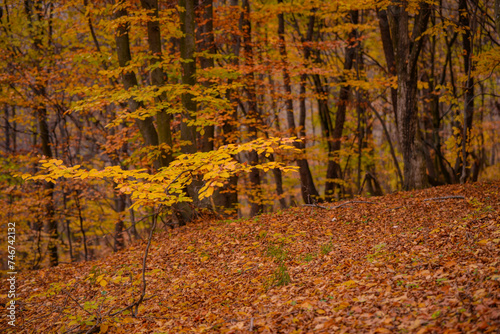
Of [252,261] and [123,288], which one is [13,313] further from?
[252,261]

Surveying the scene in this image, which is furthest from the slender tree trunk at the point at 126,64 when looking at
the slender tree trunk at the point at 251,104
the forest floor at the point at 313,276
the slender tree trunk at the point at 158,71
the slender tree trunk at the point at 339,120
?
the slender tree trunk at the point at 339,120

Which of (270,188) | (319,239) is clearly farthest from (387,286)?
(270,188)

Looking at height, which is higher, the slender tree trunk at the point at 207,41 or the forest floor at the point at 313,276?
the slender tree trunk at the point at 207,41

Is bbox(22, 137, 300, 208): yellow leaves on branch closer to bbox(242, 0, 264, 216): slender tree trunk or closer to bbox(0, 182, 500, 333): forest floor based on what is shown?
bbox(0, 182, 500, 333): forest floor

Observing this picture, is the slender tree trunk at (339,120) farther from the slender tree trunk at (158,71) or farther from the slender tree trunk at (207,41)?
the slender tree trunk at (158,71)

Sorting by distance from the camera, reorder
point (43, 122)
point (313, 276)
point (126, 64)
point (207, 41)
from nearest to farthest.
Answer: point (313, 276), point (126, 64), point (207, 41), point (43, 122)

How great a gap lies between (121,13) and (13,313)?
23.7 feet

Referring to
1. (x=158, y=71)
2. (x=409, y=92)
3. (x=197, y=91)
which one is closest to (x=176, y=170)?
(x=197, y=91)

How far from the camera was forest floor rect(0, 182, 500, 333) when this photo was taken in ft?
11.3

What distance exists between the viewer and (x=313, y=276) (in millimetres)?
4914

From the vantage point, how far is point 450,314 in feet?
10.1

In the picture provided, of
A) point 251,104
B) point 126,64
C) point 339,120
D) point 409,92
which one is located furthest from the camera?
point 339,120

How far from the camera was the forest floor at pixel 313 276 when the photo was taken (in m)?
3.44

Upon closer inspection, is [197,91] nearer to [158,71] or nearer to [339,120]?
[158,71]
